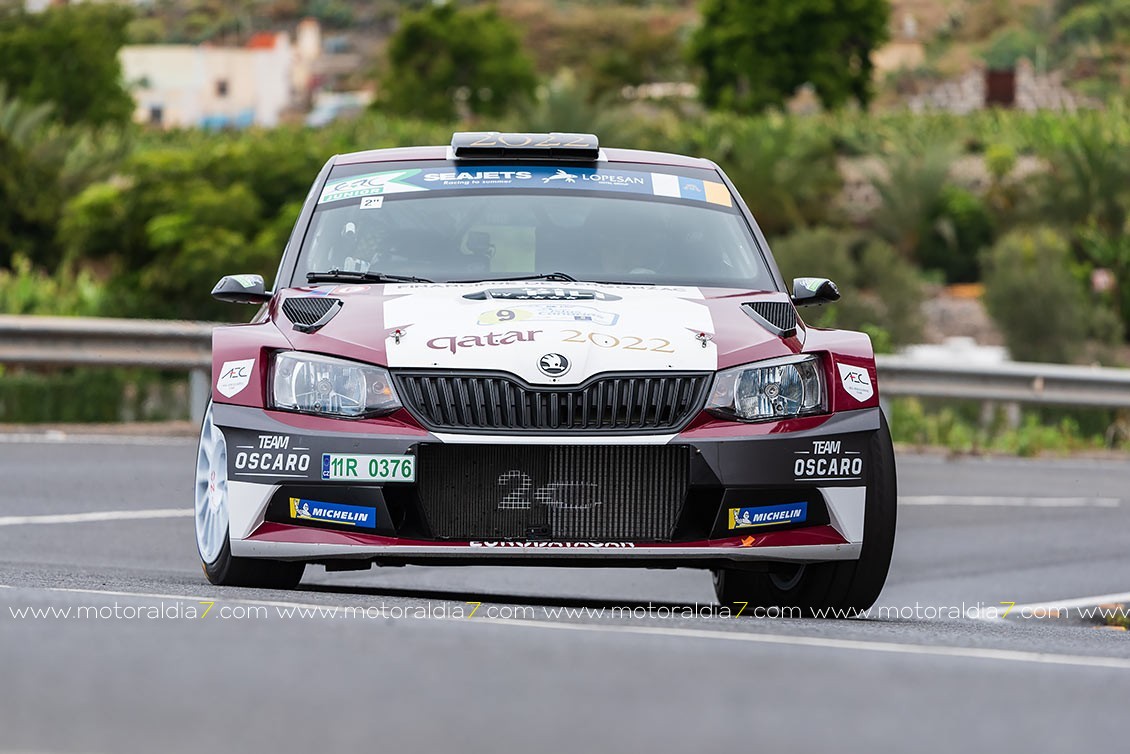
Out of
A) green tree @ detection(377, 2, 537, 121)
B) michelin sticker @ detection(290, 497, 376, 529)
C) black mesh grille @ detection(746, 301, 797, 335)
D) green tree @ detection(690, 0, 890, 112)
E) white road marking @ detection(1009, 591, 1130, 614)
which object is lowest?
green tree @ detection(377, 2, 537, 121)

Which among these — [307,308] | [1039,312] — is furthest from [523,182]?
[1039,312]

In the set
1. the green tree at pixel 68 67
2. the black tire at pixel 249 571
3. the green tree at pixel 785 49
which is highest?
the black tire at pixel 249 571

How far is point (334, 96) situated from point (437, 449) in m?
167

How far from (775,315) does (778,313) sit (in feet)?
0.13

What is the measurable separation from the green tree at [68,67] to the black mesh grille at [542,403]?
78.0 metres

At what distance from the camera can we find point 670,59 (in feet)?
470

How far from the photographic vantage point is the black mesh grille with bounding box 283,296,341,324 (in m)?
6.96

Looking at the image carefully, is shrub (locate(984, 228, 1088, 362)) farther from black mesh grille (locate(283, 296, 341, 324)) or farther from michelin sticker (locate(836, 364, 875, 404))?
black mesh grille (locate(283, 296, 341, 324))

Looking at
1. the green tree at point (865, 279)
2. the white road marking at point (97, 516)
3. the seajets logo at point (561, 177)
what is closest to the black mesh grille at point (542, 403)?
the seajets logo at point (561, 177)

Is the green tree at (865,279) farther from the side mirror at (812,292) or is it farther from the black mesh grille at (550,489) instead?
the black mesh grille at (550,489)

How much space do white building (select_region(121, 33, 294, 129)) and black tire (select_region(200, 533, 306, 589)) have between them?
14715cm

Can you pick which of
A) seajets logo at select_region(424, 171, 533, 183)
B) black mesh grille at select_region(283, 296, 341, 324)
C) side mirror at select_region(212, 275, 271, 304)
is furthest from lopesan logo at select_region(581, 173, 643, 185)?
black mesh grille at select_region(283, 296, 341, 324)

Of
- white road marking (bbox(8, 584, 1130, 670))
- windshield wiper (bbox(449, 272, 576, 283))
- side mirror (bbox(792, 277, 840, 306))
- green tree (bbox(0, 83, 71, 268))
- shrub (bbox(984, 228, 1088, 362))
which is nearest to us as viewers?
white road marking (bbox(8, 584, 1130, 670))

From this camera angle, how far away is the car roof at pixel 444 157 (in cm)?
845
